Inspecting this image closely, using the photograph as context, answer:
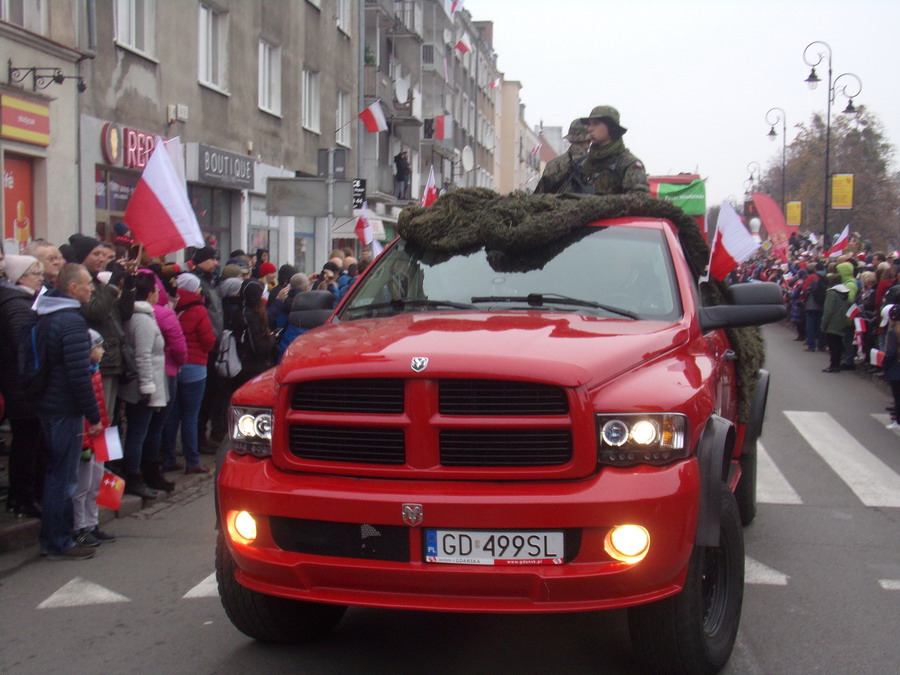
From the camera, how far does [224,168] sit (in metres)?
21.3

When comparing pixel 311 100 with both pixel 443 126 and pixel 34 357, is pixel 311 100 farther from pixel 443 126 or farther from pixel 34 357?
pixel 34 357

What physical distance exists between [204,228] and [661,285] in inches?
685

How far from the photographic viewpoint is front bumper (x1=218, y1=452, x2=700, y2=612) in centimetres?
385

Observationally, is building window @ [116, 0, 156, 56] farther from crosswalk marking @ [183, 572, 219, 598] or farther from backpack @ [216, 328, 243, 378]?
crosswalk marking @ [183, 572, 219, 598]

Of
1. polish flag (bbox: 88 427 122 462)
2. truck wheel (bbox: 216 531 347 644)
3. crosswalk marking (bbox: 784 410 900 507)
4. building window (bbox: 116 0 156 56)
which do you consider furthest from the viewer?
building window (bbox: 116 0 156 56)

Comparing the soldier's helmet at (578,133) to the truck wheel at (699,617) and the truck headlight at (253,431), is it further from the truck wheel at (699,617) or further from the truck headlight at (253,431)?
the truck headlight at (253,431)

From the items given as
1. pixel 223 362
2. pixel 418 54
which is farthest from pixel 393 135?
pixel 223 362

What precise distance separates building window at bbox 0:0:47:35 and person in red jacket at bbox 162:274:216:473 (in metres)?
6.70

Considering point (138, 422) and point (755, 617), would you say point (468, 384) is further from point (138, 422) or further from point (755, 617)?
point (138, 422)

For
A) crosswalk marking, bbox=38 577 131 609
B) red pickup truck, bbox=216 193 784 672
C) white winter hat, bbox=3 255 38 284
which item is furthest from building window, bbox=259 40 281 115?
red pickup truck, bbox=216 193 784 672

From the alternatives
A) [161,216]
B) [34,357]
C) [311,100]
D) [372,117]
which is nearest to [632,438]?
[34,357]

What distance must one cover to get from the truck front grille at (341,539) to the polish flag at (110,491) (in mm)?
3345

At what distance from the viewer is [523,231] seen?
5.27 m

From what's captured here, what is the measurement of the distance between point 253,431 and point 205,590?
195 centimetres
